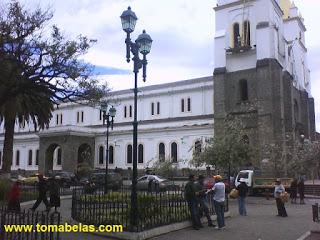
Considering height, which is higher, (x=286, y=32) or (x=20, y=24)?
(x=286, y=32)

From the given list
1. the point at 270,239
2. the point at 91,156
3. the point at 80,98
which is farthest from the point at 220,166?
the point at 91,156

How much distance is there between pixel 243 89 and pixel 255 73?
251cm

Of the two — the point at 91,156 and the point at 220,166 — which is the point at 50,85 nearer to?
the point at 220,166

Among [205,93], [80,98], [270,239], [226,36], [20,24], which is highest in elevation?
[226,36]

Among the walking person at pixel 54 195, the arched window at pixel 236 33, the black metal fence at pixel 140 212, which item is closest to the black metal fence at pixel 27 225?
the black metal fence at pixel 140 212

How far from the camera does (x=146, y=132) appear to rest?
58719 millimetres

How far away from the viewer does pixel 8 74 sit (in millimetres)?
21750

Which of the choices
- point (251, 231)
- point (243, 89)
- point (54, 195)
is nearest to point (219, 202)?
point (251, 231)

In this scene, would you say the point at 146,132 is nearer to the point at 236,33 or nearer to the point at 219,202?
the point at 236,33

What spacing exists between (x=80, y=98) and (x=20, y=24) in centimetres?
480

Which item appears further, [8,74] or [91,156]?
[91,156]

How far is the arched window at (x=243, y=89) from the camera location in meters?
50.5

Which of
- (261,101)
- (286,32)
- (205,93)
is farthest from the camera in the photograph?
(286,32)

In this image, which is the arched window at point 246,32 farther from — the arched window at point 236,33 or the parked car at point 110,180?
the parked car at point 110,180
